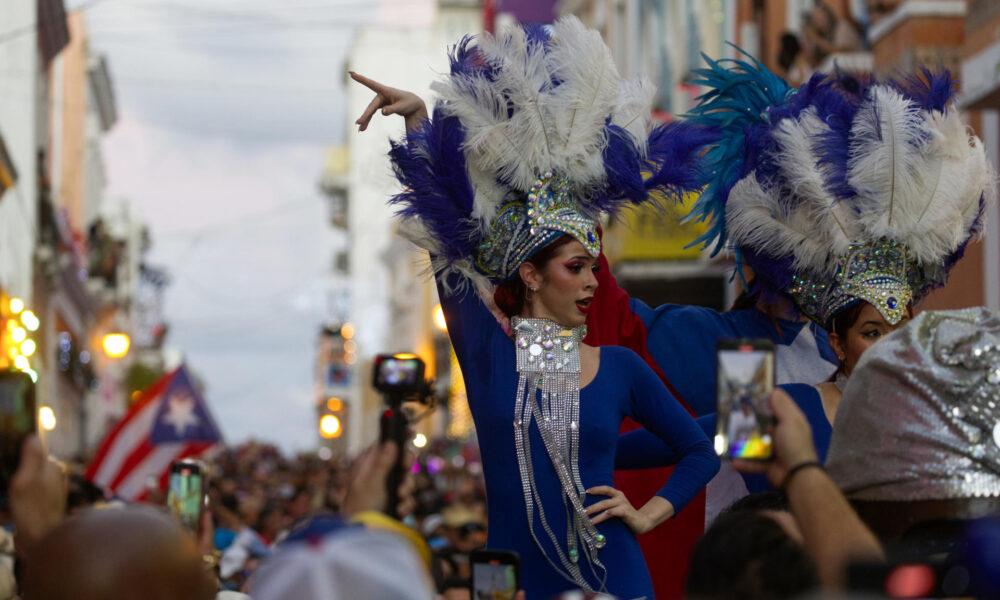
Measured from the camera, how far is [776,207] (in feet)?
13.6

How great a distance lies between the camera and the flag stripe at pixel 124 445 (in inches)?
399

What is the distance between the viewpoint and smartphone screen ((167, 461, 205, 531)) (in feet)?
12.0

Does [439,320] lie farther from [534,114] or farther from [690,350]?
[534,114]

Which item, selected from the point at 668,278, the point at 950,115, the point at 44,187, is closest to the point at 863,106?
the point at 950,115

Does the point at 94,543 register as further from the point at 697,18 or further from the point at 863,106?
the point at 697,18

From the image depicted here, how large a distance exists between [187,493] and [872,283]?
189cm

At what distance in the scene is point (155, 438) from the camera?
10.5 metres

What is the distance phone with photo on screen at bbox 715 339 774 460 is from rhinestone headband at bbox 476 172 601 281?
1.62 metres

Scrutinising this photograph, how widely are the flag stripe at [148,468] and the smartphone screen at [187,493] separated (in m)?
6.44

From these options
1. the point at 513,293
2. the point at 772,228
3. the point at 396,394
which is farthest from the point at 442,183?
the point at 396,394

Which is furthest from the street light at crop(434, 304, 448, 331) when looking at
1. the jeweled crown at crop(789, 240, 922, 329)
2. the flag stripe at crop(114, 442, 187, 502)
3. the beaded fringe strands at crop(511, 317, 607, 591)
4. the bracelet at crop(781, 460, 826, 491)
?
the flag stripe at crop(114, 442, 187, 502)

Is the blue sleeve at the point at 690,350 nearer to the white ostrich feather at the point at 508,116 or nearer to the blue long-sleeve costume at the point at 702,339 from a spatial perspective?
the blue long-sleeve costume at the point at 702,339

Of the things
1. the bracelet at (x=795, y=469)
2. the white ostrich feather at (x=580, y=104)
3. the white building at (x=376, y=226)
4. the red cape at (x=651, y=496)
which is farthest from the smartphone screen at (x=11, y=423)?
the white building at (x=376, y=226)

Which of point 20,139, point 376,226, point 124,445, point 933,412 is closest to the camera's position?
point 933,412
